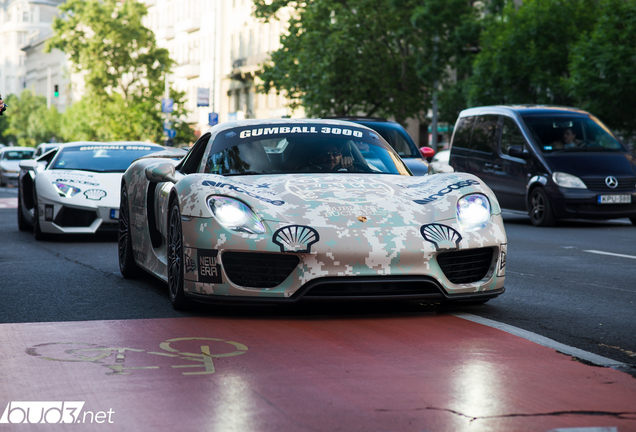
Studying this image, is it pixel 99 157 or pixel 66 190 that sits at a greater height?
pixel 99 157

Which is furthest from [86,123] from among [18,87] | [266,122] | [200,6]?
[18,87]

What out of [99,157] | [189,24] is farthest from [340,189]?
[189,24]

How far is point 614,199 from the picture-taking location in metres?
15.6

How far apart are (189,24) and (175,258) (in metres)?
77.2

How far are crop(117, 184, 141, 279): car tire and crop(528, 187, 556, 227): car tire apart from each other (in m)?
8.52

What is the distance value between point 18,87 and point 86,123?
102 metres

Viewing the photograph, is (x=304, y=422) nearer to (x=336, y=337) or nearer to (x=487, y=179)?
(x=336, y=337)

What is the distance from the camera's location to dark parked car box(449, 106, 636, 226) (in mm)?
15664

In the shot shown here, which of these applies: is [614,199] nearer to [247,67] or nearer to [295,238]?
[295,238]

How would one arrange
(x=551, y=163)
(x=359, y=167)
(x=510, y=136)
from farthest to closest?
(x=510, y=136)
(x=551, y=163)
(x=359, y=167)

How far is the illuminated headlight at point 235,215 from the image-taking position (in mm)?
5965

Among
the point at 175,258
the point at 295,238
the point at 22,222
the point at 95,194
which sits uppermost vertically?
the point at 295,238

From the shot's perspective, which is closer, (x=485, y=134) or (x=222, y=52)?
(x=485, y=134)
